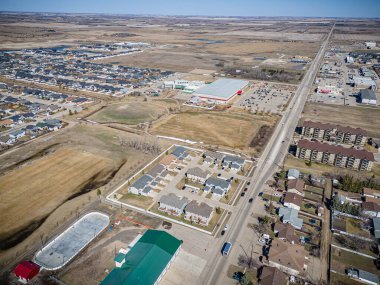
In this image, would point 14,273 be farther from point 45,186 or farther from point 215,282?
point 215,282

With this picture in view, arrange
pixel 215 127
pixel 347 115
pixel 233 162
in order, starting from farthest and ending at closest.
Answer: pixel 347 115, pixel 215 127, pixel 233 162

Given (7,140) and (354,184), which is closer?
(354,184)

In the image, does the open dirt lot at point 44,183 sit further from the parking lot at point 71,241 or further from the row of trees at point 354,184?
the row of trees at point 354,184

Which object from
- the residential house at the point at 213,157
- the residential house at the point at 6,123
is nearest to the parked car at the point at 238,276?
the residential house at the point at 213,157

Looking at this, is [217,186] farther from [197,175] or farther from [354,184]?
[354,184]

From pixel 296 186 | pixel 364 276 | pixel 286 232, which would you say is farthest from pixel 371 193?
pixel 286 232

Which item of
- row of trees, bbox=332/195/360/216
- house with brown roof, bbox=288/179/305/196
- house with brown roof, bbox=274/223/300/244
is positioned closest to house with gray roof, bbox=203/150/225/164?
house with brown roof, bbox=288/179/305/196

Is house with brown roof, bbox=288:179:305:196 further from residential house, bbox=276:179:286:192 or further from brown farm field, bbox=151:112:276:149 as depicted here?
brown farm field, bbox=151:112:276:149
